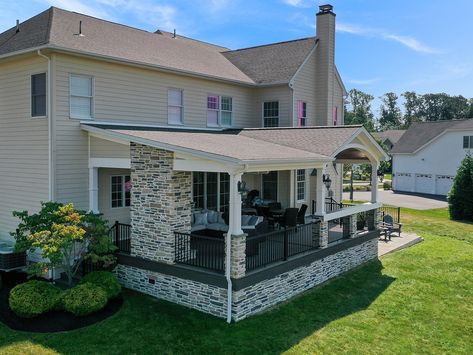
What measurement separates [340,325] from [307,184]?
10.7m

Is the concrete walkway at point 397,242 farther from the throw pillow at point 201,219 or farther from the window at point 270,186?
the throw pillow at point 201,219

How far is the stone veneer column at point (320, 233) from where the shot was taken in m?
13.5

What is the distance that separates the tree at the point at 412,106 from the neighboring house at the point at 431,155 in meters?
77.7

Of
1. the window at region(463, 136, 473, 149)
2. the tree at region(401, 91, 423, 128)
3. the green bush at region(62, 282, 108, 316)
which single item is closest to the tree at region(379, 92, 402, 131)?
the tree at region(401, 91, 423, 128)

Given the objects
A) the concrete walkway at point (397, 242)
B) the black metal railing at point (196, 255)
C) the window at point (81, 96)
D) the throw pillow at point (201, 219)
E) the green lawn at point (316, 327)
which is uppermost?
the window at point (81, 96)

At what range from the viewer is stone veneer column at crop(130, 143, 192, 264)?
1153 centimetres

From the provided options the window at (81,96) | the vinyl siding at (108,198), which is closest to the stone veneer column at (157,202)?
the vinyl siding at (108,198)

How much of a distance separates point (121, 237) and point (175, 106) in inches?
215

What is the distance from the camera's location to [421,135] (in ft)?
155

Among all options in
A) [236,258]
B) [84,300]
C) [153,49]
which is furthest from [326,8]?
[84,300]

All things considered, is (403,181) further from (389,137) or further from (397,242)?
(389,137)

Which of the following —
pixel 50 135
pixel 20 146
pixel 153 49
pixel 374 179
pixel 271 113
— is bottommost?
pixel 374 179

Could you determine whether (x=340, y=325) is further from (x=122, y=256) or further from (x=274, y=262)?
(x=122, y=256)

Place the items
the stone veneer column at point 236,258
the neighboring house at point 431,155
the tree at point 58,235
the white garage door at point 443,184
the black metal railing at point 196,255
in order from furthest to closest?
the white garage door at point 443,184
the neighboring house at point 431,155
the black metal railing at point 196,255
the tree at point 58,235
the stone veneer column at point 236,258
